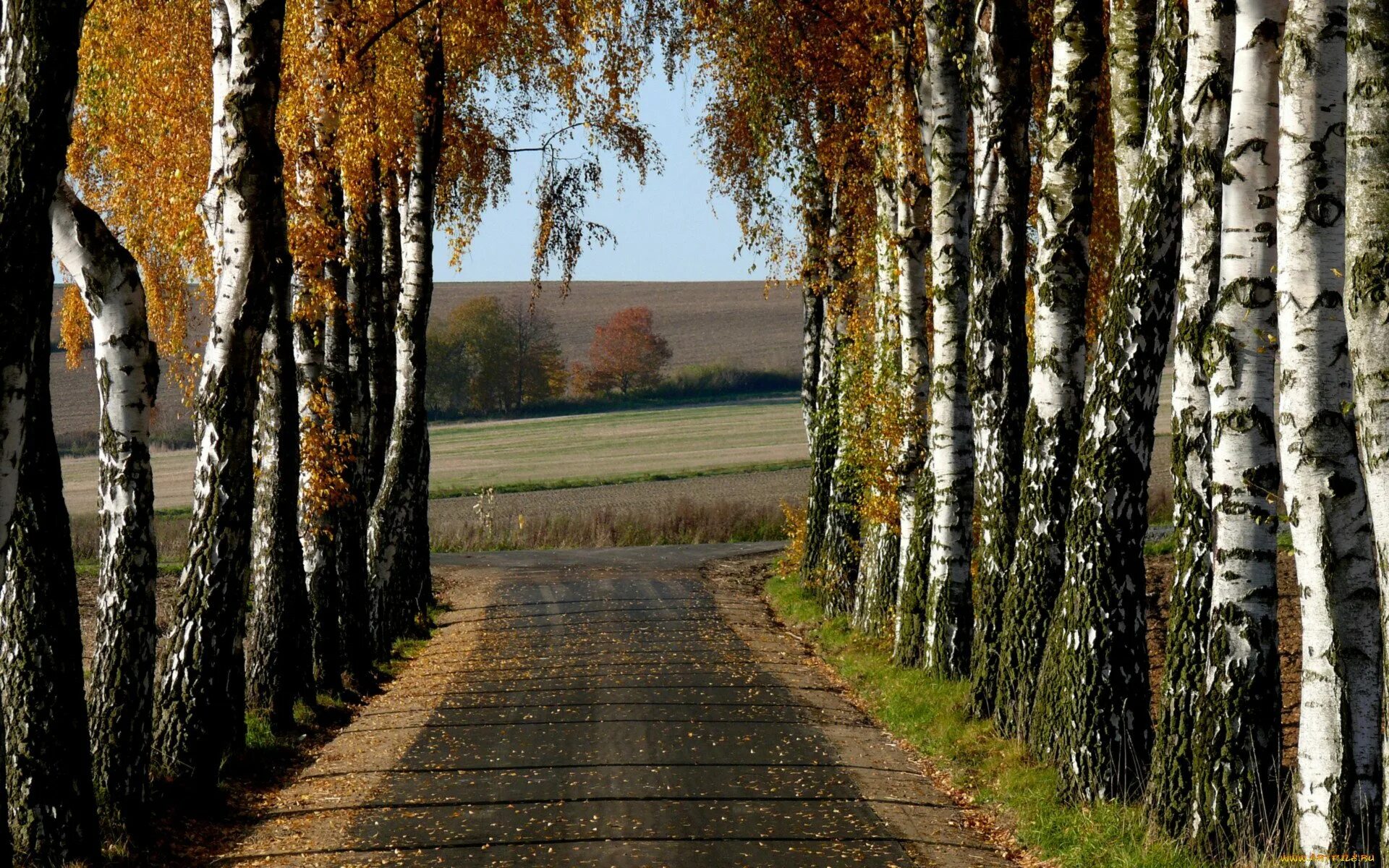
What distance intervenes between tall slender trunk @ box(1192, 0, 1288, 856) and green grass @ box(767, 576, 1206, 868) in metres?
0.48

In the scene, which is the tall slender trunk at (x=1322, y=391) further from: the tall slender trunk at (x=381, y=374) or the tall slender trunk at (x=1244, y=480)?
the tall slender trunk at (x=381, y=374)

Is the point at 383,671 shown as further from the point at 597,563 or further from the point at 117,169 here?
the point at 597,563

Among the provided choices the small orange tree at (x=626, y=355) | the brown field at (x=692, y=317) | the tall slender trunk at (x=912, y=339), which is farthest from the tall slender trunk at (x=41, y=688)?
the small orange tree at (x=626, y=355)

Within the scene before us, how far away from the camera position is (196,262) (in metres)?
16.6

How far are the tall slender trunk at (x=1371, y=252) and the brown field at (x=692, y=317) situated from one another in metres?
101

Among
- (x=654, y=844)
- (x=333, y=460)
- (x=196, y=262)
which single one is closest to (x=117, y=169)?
(x=196, y=262)

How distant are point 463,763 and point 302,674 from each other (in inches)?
126

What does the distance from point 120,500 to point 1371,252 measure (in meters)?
7.66

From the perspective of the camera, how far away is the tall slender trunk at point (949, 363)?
1459 cm

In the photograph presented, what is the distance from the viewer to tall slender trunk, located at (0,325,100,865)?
852 centimetres

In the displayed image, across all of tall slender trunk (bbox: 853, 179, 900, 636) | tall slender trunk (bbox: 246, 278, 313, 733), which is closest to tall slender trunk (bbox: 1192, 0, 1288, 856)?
tall slender trunk (bbox: 246, 278, 313, 733)

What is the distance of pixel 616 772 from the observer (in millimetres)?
11305

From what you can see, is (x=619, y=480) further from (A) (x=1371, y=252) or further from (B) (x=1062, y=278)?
(A) (x=1371, y=252)

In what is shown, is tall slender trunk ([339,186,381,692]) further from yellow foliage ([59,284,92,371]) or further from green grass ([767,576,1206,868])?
yellow foliage ([59,284,92,371])
